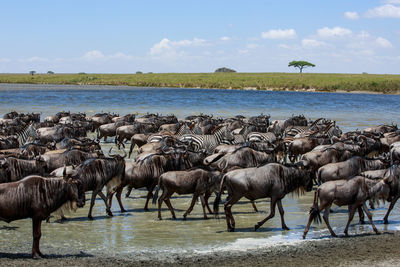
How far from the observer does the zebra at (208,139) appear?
15977 millimetres

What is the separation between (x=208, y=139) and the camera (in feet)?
53.9

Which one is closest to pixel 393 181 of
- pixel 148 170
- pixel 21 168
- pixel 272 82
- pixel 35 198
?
pixel 148 170

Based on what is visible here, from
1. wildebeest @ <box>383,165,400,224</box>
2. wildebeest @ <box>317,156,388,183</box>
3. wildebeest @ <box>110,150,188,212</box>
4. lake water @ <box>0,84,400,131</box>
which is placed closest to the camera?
wildebeest @ <box>383,165,400,224</box>

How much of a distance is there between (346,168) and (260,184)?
7.71ft

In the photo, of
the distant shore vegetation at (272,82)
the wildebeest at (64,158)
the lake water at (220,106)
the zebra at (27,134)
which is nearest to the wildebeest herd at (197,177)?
the wildebeest at (64,158)

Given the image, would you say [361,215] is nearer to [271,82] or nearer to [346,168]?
[346,168]

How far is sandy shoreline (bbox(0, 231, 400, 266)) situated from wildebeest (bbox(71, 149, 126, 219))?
7.40 feet

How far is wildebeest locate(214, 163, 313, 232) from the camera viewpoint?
960 cm

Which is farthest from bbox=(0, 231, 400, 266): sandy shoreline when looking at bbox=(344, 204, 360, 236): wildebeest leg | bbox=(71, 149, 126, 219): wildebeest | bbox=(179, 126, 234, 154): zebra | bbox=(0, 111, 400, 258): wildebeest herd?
bbox=(179, 126, 234, 154): zebra

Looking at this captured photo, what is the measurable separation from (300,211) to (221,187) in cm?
215

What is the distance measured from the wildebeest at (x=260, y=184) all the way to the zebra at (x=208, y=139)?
227 inches

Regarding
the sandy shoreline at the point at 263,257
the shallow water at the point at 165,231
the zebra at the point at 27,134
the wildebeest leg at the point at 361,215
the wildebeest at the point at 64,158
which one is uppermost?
the wildebeest at the point at 64,158

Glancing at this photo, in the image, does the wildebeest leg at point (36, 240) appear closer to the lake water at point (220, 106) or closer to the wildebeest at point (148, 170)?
the wildebeest at point (148, 170)

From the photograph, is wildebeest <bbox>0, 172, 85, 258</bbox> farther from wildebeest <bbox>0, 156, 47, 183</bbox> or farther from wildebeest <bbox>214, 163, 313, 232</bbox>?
wildebeest <bbox>214, 163, 313, 232</bbox>
